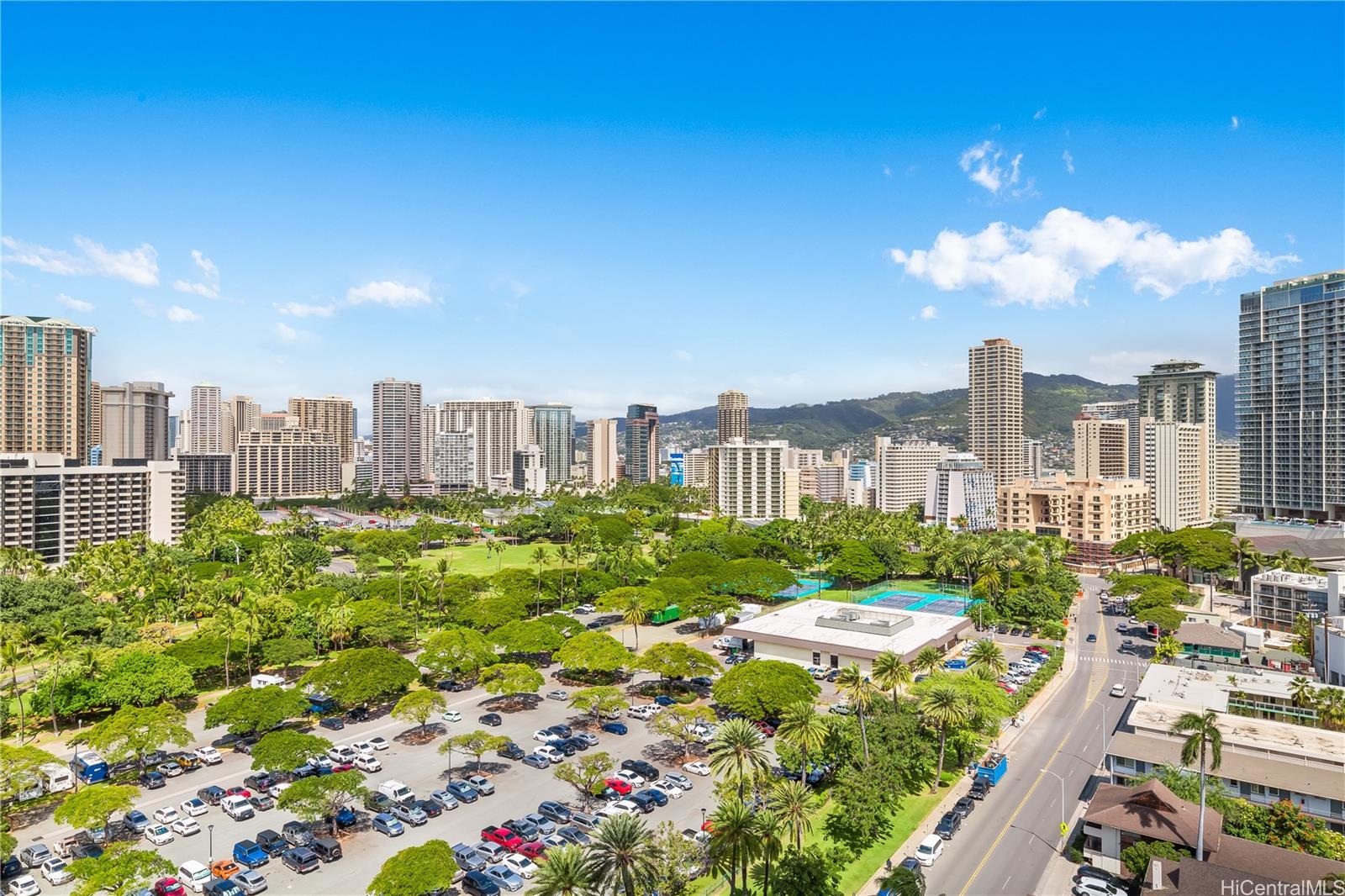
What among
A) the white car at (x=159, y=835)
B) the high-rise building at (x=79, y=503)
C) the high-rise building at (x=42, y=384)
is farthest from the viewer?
the high-rise building at (x=42, y=384)

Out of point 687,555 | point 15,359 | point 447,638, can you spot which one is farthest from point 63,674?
point 15,359

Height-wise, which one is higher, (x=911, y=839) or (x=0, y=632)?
(x=0, y=632)

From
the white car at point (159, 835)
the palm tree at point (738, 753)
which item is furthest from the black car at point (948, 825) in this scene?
the white car at point (159, 835)

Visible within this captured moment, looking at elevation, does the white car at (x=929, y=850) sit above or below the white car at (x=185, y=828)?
above

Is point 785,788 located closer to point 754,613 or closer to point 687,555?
point 754,613

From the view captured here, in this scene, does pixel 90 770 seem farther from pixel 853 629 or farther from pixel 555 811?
pixel 853 629

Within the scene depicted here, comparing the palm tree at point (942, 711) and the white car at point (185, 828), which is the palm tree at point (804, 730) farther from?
the white car at point (185, 828)

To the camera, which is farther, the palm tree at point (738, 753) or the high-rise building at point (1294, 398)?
the high-rise building at point (1294, 398)
